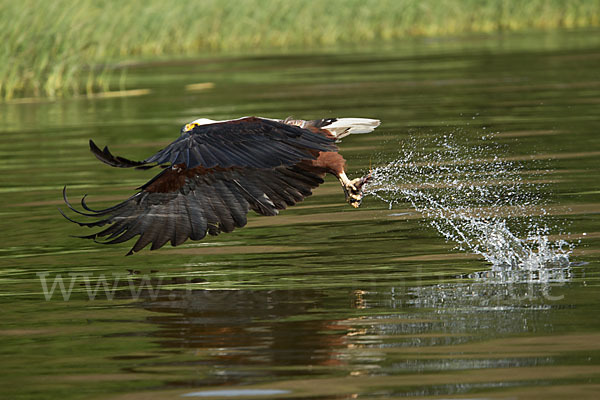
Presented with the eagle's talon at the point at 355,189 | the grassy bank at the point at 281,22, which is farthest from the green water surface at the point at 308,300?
the grassy bank at the point at 281,22

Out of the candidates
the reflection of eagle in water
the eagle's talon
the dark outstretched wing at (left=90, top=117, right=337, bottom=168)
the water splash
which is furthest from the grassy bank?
the dark outstretched wing at (left=90, top=117, right=337, bottom=168)

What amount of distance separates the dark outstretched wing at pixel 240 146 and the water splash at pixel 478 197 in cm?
75

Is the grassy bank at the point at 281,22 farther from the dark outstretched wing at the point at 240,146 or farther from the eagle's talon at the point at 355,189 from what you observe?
the dark outstretched wing at the point at 240,146

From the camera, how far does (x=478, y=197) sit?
7883 millimetres

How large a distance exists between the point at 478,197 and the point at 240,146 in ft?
9.01

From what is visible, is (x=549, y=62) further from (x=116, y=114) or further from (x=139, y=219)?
(x=139, y=219)

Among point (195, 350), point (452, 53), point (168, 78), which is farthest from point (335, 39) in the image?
point (195, 350)

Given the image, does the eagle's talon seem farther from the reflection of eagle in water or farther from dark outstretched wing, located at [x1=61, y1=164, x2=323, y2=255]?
dark outstretched wing, located at [x1=61, y1=164, x2=323, y2=255]

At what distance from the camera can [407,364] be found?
4.22 meters

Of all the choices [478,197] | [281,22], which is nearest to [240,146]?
[478,197]

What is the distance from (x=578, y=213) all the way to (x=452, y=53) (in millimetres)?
14848

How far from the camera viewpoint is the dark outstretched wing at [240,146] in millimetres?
5379

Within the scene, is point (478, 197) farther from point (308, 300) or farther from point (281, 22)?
point (281, 22)

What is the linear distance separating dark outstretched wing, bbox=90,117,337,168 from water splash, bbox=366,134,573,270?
2.47ft
